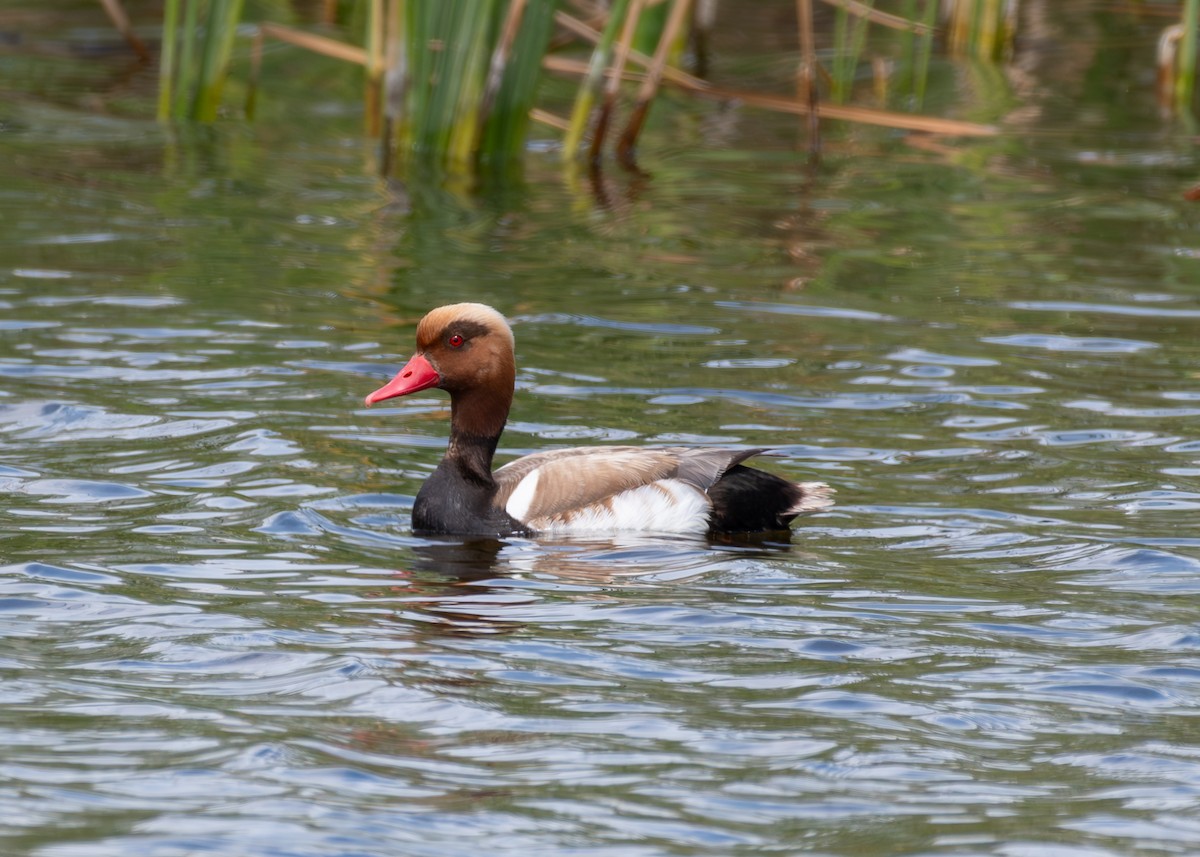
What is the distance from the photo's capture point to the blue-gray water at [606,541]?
5.23 m

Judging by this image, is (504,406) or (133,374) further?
(133,374)

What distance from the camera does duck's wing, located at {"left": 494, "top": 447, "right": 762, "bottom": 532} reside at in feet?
26.7

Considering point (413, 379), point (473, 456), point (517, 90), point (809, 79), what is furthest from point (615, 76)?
point (473, 456)

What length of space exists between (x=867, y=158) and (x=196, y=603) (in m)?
11.3

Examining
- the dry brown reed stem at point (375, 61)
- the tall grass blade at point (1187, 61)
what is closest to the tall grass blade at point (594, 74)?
the dry brown reed stem at point (375, 61)

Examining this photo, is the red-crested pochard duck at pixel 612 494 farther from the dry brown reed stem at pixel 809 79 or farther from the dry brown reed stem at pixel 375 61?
the dry brown reed stem at pixel 809 79

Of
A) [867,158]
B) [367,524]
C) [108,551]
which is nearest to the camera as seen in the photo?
[108,551]

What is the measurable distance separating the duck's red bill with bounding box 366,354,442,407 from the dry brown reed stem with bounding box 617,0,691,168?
19.6 feet

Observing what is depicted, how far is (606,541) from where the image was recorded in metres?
8.12

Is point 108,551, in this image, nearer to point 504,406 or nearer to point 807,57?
point 504,406

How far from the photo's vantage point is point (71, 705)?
229 inches

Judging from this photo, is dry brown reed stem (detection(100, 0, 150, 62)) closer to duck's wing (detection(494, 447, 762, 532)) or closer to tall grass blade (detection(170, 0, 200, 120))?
tall grass blade (detection(170, 0, 200, 120))

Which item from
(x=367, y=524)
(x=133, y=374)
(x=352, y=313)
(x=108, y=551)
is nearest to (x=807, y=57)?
(x=352, y=313)

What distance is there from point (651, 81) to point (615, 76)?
0.54 meters
